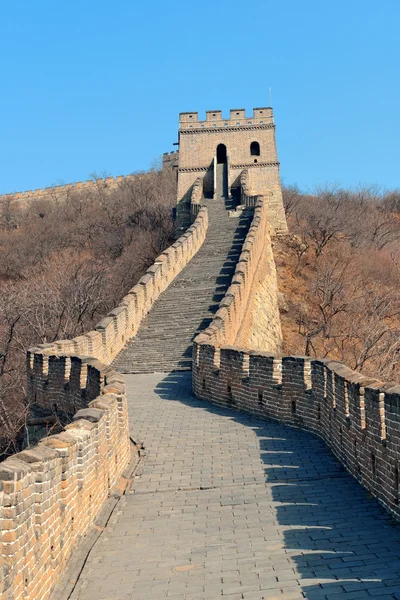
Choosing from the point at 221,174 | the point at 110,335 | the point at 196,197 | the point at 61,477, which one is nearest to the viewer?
the point at 61,477

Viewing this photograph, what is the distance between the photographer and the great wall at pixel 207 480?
17.7 ft

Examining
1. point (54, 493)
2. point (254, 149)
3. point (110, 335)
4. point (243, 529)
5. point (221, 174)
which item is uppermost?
point (254, 149)

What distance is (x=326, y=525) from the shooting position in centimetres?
668

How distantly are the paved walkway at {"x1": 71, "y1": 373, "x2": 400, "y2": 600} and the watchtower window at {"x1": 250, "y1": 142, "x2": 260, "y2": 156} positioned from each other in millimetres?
29467

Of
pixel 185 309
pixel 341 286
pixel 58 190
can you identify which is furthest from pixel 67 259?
pixel 58 190

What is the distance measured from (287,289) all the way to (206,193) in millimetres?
7892

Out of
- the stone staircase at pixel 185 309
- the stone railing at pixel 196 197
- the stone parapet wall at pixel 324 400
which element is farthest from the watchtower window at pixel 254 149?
the stone parapet wall at pixel 324 400

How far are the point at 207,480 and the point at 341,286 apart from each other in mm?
24121

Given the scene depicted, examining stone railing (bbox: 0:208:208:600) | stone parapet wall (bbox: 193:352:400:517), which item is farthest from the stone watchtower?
stone railing (bbox: 0:208:208:600)

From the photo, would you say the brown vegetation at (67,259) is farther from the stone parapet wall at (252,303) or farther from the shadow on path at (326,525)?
the shadow on path at (326,525)

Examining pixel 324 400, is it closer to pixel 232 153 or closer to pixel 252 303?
pixel 252 303

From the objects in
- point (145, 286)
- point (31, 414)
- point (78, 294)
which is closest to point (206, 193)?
point (78, 294)

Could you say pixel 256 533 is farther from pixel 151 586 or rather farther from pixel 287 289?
pixel 287 289

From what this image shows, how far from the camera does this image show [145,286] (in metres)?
21.4
